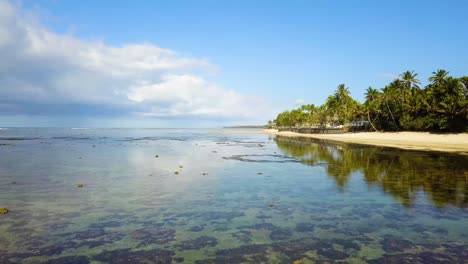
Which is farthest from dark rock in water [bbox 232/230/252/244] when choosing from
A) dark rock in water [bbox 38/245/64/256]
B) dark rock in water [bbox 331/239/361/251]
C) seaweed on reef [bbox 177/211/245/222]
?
dark rock in water [bbox 38/245/64/256]

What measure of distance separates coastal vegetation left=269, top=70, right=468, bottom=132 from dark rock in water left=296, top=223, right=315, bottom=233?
76.7 meters

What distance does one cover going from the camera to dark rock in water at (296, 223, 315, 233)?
44.9 feet

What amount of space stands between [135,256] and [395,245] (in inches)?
351

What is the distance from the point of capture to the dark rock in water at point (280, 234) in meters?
12.7

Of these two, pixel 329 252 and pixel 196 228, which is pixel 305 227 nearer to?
pixel 329 252

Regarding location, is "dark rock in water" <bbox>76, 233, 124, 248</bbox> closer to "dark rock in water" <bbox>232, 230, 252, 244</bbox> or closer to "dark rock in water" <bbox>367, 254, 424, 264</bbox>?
"dark rock in water" <bbox>232, 230, 252, 244</bbox>

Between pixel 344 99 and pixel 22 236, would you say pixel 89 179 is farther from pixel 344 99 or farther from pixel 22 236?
pixel 344 99

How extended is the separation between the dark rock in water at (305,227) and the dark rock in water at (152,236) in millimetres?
5115

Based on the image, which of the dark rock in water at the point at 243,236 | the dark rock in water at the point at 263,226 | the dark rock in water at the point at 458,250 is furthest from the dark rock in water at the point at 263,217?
A: the dark rock in water at the point at 458,250

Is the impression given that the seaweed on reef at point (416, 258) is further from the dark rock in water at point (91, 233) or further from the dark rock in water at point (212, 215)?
the dark rock in water at point (91, 233)

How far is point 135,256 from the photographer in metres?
10.8

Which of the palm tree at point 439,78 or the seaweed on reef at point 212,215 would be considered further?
the palm tree at point 439,78

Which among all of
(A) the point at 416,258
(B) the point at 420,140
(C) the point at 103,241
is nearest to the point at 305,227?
(A) the point at 416,258

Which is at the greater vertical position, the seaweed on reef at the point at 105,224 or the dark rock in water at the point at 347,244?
the seaweed on reef at the point at 105,224
